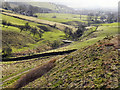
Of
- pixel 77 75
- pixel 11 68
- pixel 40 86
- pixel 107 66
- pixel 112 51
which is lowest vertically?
pixel 11 68

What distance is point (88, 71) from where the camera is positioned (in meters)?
18.0

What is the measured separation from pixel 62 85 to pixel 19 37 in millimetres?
100638

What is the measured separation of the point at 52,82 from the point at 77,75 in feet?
11.9

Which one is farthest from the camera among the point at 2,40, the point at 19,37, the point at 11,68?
the point at 19,37

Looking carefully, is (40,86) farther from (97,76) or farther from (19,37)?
(19,37)

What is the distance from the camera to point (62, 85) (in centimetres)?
1750

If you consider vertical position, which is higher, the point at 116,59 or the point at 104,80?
the point at 116,59

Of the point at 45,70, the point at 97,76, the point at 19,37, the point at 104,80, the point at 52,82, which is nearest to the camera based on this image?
the point at 104,80

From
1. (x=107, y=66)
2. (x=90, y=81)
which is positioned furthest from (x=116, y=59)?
(x=90, y=81)

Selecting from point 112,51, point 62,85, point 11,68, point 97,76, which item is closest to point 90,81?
point 97,76

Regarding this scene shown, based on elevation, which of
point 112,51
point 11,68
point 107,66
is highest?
point 112,51

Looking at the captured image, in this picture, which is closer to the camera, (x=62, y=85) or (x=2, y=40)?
(x=62, y=85)

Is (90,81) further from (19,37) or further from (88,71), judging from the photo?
(19,37)

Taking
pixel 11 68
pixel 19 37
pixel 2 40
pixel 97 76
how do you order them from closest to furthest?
pixel 97 76
pixel 11 68
pixel 2 40
pixel 19 37
